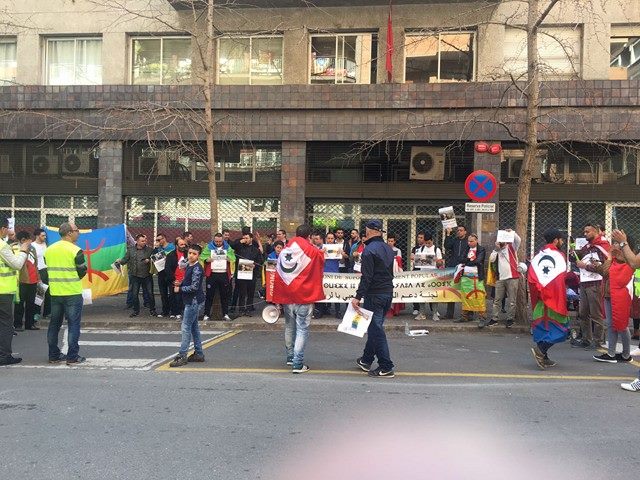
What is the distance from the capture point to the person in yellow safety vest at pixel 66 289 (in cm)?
791

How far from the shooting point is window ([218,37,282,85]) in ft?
55.6

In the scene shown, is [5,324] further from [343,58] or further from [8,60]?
[8,60]

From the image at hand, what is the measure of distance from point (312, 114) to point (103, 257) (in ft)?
23.1

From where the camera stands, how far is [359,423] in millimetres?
5391

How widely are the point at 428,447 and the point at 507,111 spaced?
12.5 meters

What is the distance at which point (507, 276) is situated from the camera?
36.7 ft

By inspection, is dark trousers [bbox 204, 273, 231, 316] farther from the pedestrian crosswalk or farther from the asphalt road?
the asphalt road

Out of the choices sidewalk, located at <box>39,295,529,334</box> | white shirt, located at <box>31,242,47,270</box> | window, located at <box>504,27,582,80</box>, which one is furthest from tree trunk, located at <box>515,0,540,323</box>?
white shirt, located at <box>31,242,47,270</box>

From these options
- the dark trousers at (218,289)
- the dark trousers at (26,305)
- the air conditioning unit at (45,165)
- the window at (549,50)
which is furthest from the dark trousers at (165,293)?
the window at (549,50)

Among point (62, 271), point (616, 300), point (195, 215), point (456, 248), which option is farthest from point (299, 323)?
point (195, 215)

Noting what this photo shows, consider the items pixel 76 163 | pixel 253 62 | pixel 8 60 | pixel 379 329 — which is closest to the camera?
pixel 379 329

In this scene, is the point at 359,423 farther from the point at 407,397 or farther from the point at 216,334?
the point at 216,334

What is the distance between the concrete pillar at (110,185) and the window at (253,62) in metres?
3.85

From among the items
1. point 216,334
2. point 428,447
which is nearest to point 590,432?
point 428,447
